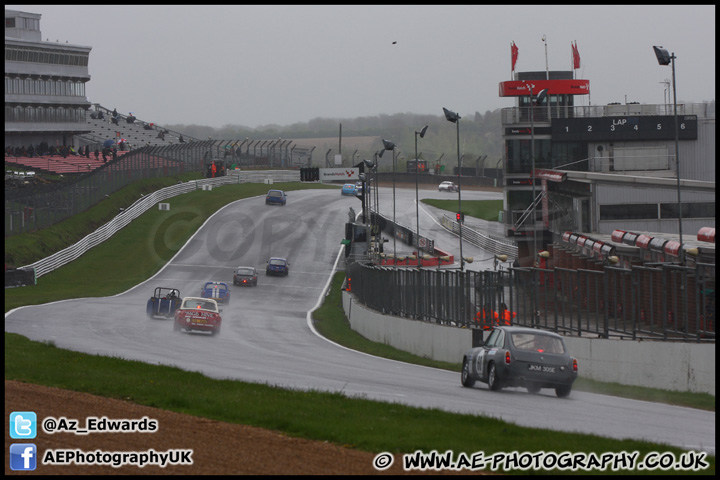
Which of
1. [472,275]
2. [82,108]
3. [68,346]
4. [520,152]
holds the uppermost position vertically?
[82,108]

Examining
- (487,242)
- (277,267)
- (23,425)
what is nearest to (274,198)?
(487,242)

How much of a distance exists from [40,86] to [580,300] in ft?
312

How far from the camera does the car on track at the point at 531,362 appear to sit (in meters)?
18.9

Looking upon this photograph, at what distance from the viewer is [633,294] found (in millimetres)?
21797

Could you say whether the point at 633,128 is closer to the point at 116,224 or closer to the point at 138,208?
the point at 138,208

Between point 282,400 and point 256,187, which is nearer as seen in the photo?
point 282,400

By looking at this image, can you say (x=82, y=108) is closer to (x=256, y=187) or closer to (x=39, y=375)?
(x=256, y=187)

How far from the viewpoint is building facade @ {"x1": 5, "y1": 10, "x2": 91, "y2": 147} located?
104 meters

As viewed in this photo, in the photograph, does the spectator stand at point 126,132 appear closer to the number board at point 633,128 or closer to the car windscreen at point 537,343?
the number board at point 633,128

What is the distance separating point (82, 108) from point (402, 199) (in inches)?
1563

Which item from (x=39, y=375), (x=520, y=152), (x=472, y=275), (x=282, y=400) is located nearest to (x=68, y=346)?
(x=39, y=375)

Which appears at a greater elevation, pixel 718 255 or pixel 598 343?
pixel 718 255

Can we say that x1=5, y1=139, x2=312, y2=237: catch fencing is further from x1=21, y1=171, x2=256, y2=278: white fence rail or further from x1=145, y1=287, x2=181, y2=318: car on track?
x1=145, y1=287, x2=181, y2=318: car on track

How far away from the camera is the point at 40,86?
352ft
